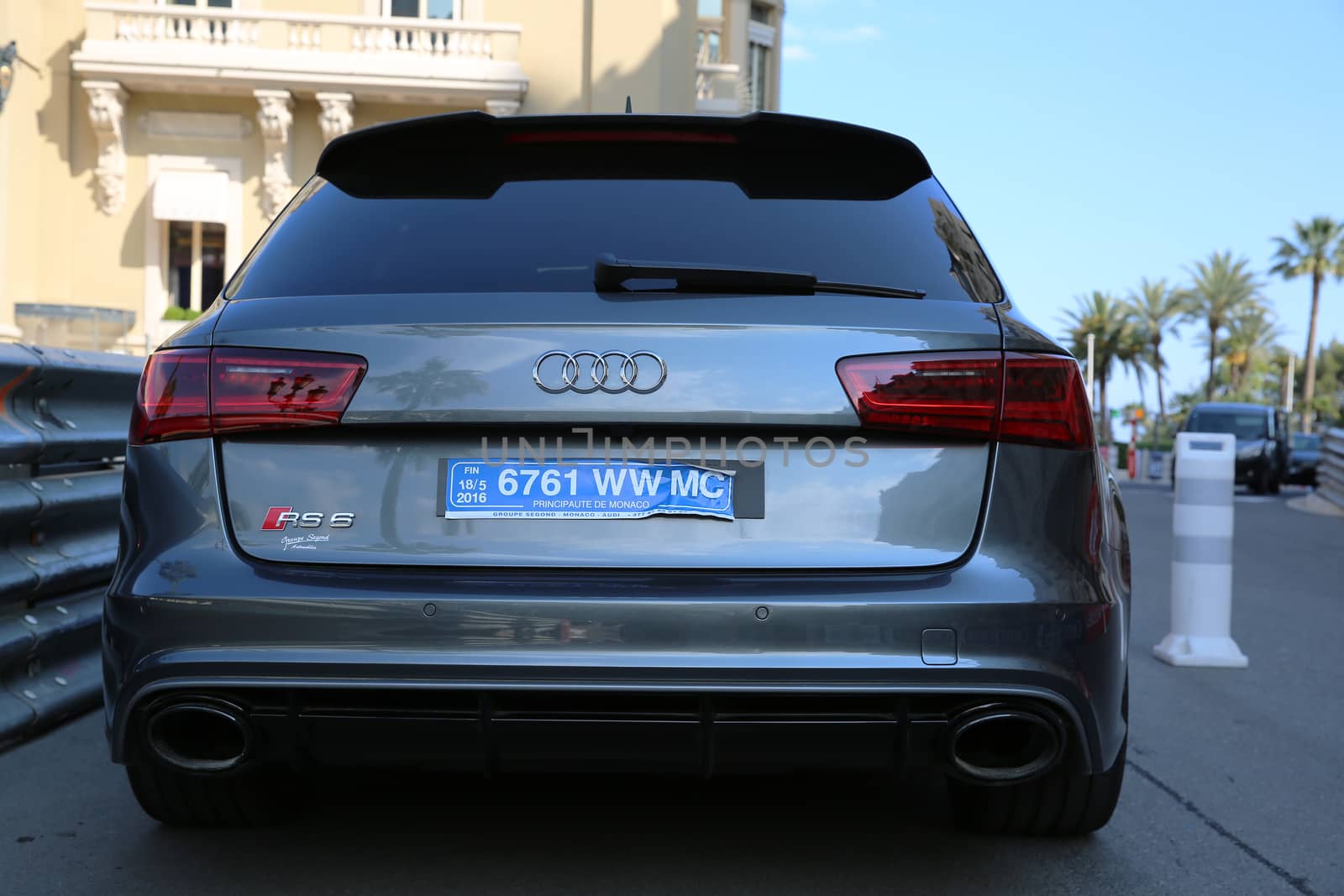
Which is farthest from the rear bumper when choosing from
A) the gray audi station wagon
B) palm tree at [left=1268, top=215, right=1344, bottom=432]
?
palm tree at [left=1268, top=215, right=1344, bottom=432]

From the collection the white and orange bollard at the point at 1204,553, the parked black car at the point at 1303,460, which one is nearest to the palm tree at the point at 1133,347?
the parked black car at the point at 1303,460

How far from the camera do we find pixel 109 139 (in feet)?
84.1

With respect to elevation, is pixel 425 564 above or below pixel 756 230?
below

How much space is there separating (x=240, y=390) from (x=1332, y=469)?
2607 centimetres

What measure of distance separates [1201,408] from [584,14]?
17250 millimetres

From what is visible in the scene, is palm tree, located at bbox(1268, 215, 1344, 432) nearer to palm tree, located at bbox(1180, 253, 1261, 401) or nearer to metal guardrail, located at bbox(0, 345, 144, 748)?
palm tree, located at bbox(1180, 253, 1261, 401)

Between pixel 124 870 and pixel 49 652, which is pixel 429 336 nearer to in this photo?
pixel 124 870

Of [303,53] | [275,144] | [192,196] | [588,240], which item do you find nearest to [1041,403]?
[588,240]

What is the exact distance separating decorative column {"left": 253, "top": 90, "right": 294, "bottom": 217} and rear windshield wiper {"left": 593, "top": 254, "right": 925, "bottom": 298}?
2387 cm

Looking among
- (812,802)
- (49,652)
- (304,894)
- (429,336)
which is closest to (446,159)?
(429,336)

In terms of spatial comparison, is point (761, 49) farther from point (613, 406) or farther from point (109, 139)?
point (613, 406)

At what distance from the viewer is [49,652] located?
4699mm

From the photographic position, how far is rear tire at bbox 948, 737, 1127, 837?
335 centimetres

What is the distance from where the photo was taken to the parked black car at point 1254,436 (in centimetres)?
3138
